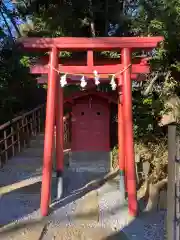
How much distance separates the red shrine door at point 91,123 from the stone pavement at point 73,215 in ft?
6.49

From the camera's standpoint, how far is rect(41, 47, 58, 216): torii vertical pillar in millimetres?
5371

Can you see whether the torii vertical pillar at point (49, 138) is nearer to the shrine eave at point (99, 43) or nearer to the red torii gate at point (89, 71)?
the red torii gate at point (89, 71)

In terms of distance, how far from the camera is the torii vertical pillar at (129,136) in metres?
5.38

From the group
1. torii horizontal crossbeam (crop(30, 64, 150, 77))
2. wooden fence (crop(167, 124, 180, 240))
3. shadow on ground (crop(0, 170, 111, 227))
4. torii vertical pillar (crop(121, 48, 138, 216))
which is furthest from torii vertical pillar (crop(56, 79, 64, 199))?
wooden fence (crop(167, 124, 180, 240))

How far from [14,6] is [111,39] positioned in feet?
21.3

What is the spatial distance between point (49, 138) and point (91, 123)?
422cm

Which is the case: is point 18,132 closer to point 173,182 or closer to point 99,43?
point 99,43

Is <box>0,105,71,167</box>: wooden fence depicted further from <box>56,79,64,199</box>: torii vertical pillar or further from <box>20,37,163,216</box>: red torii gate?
<box>20,37,163,216</box>: red torii gate

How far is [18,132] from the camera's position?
11.4m

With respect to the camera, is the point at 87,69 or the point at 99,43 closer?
the point at 99,43

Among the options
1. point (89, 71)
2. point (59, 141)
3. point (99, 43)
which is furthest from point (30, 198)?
point (99, 43)

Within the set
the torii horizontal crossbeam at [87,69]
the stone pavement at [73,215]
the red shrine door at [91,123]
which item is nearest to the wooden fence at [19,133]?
the red shrine door at [91,123]

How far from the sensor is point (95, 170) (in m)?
8.42

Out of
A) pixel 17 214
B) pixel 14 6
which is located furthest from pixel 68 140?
pixel 17 214
